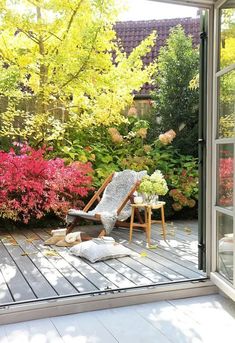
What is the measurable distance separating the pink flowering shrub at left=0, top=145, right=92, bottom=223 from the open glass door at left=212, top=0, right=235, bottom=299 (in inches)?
116

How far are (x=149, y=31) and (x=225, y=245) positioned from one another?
7.01 metres

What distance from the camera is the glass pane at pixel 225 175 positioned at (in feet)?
9.71

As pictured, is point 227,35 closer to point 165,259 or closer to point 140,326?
point 140,326

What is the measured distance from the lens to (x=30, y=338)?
8.26 feet

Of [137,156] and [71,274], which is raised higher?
[137,156]

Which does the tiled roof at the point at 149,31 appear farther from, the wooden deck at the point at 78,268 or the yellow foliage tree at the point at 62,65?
the wooden deck at the point at 78,268

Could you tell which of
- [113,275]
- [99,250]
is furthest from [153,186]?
[113,275]

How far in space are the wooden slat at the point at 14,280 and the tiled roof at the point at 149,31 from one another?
561 cm

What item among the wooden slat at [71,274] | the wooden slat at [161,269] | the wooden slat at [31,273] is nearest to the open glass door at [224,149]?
the wooden slat at [161,269]

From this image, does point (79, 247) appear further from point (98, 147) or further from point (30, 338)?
point (98, 147)

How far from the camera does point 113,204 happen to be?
5695 mm

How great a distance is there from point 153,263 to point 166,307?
1196 mm

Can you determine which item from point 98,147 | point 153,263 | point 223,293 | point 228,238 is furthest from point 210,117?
point 98,147

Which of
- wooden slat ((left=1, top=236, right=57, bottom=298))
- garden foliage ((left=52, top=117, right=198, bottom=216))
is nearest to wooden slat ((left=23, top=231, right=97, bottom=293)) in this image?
wooden slat ((left=1, top=236, right=57, bottom=298))
